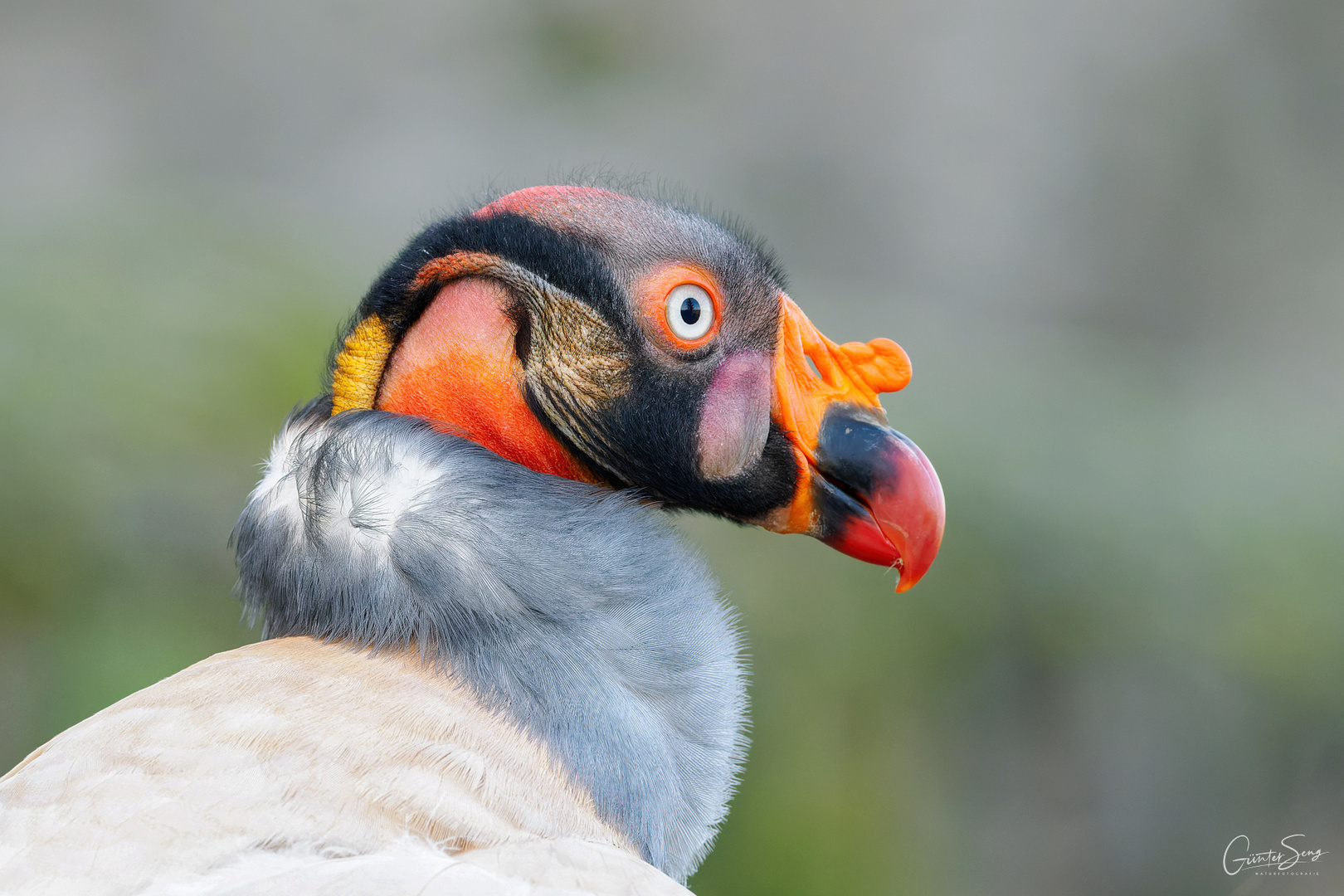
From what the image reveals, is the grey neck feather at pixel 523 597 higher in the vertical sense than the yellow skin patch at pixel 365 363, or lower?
lower

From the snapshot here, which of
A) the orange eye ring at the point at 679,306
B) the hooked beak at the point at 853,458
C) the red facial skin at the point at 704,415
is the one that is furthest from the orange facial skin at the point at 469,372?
the hooked beak at the point at 853,458

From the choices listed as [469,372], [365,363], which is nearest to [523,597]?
[469,372]

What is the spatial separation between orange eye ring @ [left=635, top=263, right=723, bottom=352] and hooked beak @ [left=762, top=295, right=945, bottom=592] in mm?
162

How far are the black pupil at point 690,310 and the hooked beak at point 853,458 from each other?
183 mm

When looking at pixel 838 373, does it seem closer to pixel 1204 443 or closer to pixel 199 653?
pixel 199 653

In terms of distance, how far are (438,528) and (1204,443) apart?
16.0 ft

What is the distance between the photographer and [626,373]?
167 cm

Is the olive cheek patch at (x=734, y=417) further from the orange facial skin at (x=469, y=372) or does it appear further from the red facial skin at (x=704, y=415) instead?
the orange facial skin at (x=469, y=372)

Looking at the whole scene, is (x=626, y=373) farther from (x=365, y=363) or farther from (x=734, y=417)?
(x=365, y=363)

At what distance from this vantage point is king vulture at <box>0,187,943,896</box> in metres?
1.25

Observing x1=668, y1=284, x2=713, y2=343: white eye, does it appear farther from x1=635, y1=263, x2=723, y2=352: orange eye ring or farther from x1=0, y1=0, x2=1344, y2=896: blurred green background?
x1=0, y1=0, x2=1344, y2=896: blurred green background

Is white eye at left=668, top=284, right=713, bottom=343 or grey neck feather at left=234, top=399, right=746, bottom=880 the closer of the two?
→ grey neck feather at left=234, top=399, right=746, bottom=880

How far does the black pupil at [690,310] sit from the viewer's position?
66.3 inches

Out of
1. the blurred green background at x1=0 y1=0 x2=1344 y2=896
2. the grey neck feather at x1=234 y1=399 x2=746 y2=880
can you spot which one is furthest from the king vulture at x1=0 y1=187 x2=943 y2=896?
the blurred green background at x1=0 y1=0 x2=1344 y2=896
